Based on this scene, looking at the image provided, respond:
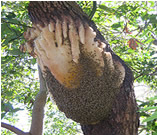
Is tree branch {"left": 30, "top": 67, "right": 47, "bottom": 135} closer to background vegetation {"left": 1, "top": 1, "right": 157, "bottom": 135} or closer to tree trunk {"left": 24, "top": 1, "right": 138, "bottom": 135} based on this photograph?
background vegetation {"left": 1, "top": 1, "right": 157, "bottom": 135}

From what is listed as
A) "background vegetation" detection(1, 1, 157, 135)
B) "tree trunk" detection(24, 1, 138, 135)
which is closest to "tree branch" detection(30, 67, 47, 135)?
"background vegetation" detection(1, 1, 157, 135)

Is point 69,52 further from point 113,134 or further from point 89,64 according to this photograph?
point 113,134

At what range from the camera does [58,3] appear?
3.75ft

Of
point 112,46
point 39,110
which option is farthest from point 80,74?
point 112,46

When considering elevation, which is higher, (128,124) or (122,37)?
(122,37)

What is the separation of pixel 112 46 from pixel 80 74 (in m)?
1.69

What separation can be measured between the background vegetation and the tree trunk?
0.46ft

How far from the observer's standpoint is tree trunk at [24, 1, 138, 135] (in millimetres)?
1075

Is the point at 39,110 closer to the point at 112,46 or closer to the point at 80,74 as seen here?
the point at 112,46

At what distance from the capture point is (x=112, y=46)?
2.68 m

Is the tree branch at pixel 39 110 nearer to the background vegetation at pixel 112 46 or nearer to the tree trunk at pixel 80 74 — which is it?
the background vegetation at pixel 112 46

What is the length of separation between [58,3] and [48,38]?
23 centimetres

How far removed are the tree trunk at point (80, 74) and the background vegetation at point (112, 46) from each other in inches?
5.6

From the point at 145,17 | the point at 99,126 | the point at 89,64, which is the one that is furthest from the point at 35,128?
the point at 145,17
